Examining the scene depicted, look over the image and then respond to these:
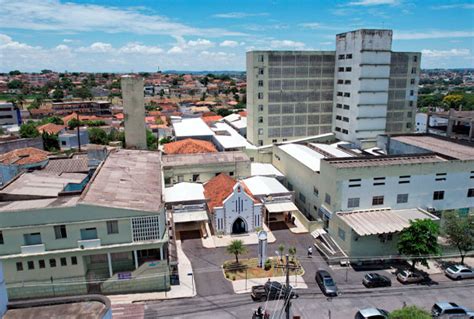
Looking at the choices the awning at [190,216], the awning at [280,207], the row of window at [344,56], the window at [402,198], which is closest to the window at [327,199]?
the awning at [280,207]

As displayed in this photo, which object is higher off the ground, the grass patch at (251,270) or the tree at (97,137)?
the tree at (97,137)

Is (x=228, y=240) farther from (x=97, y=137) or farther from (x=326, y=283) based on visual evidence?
(x=97, y=137)

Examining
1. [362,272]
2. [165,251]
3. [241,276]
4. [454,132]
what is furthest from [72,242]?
[454,132]

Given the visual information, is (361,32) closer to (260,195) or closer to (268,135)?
(268,135)

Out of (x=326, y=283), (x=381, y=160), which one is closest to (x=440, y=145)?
(x=381, y=160)

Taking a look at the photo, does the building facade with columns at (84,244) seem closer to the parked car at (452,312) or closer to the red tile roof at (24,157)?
the red tile roof at (24,157)

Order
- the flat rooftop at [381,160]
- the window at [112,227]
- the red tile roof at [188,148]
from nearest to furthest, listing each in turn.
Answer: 1. the window at [112,227]
2. the flat rooftop at [381,160]
3. the red tile roof at [188,148]

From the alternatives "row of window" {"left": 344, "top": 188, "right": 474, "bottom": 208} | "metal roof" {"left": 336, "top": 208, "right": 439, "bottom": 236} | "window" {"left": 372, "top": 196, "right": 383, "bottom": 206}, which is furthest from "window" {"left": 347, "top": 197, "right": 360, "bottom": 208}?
"window" {"left": 372, "top": 196, "right": 383, "bottom": 206}
